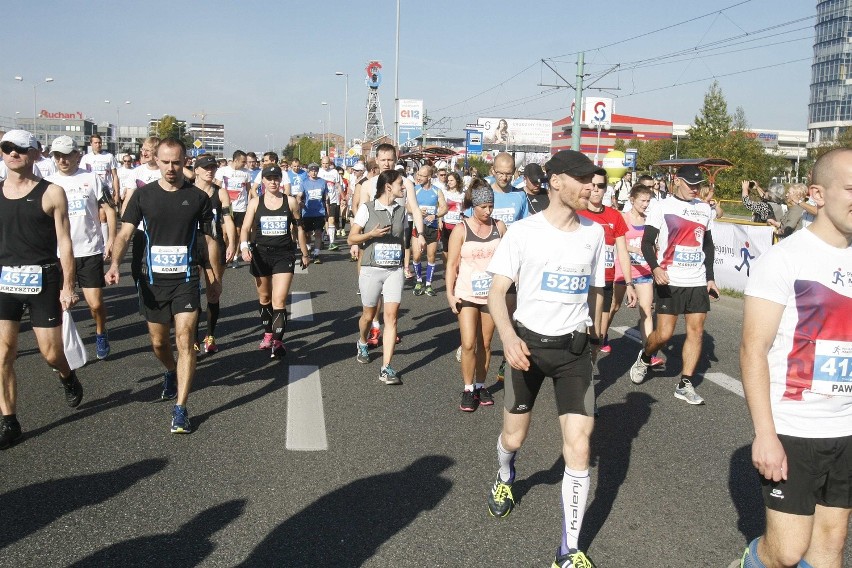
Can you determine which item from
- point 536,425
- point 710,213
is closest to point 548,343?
point 536,425

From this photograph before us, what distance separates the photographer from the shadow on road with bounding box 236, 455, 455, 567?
149 inches

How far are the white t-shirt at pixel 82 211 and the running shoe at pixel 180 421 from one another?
9.73 feet

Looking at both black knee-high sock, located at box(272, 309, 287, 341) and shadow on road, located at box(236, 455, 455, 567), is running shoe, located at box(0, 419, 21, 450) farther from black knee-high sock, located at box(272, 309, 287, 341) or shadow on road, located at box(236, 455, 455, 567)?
black knee-high sock, located at box(272, 309, 287, 341)

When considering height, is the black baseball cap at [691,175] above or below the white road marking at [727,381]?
above

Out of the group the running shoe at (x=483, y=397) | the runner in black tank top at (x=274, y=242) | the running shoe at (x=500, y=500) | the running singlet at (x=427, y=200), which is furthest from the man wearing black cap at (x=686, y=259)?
the running singlet at (x=427, y=200)

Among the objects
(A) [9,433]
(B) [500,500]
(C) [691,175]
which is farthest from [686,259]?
(A) [9,433]

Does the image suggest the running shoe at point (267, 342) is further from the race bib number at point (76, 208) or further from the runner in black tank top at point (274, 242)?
the race bib number at point (76, 208)

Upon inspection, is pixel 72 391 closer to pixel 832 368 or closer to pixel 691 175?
pixel 832 368

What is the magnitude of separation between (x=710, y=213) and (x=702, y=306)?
88 cm

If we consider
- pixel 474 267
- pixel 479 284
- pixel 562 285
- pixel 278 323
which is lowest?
pixel 278 323

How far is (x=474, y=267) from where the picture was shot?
6230 mm

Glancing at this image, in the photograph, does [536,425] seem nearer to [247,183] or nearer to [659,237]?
[659,237]

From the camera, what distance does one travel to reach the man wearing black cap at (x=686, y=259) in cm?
690

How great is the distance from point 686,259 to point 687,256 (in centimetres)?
3
